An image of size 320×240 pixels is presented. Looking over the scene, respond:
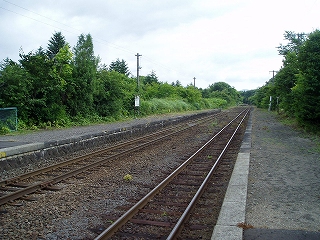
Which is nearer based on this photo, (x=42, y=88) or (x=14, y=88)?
(x=14, y=88)

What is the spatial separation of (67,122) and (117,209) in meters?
16.4

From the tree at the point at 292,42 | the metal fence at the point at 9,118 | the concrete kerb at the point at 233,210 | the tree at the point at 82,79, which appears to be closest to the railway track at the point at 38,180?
the concrete kerb at the point at 233,210

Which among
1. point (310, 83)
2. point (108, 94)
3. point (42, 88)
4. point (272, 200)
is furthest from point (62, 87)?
point (272, 200)

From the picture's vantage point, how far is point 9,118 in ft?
56.6

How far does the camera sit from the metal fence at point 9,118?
16.8 meters

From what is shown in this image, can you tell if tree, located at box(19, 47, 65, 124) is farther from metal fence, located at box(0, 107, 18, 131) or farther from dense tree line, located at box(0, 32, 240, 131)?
metal fence, located at box(0, 107, 18, 131)

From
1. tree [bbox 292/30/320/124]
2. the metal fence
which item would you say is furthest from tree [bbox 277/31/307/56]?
the metal fence

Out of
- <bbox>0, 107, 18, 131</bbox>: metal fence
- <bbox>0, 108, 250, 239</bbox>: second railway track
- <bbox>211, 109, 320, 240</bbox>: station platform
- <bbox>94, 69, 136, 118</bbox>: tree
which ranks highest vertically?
<bbox>94, 69, 136, 118</bbox>: tree

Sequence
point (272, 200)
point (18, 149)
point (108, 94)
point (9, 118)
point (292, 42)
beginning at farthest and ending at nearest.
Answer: point (292, 42), point (108, 94), point (9, 118), point (18, 149), point (272, 200)

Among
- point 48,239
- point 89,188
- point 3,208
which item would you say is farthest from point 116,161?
point 48,239

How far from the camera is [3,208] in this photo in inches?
231

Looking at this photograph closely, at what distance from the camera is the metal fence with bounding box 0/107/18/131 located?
16.8 m

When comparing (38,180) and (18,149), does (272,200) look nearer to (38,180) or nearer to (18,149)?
(38,180)

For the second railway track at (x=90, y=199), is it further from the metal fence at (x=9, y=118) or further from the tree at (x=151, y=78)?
→ the tree at (x=151, y=78)
